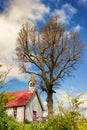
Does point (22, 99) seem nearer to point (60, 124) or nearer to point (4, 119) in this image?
point (60, 124)

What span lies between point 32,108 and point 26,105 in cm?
176

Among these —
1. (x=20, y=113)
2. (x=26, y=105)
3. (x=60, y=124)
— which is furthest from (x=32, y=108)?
(x=60, y=124)

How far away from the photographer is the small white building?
142ft

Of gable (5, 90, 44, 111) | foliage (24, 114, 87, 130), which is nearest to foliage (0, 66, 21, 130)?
foliage (24, 114, 87, 130)

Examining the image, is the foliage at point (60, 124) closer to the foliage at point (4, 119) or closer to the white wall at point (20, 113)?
the foliage at point (4, 119)

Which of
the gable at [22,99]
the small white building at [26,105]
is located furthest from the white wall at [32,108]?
the gable at [22,99]

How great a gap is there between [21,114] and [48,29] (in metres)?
12.9

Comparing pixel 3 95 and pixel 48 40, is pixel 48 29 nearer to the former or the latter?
pixel 48 40

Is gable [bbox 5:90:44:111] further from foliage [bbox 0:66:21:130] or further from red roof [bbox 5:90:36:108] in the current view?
foliage [bbox 0:66:21:130]

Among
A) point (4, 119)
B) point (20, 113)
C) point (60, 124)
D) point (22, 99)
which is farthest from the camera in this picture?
point (22, 99)

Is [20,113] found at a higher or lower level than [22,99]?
lower

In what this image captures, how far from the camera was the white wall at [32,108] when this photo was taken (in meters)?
43.8

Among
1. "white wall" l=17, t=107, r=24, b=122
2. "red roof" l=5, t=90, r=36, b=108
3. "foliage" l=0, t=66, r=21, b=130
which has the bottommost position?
"foliage" l=0, t=66, r=21, b=130

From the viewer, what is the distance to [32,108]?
4509 centimetres
